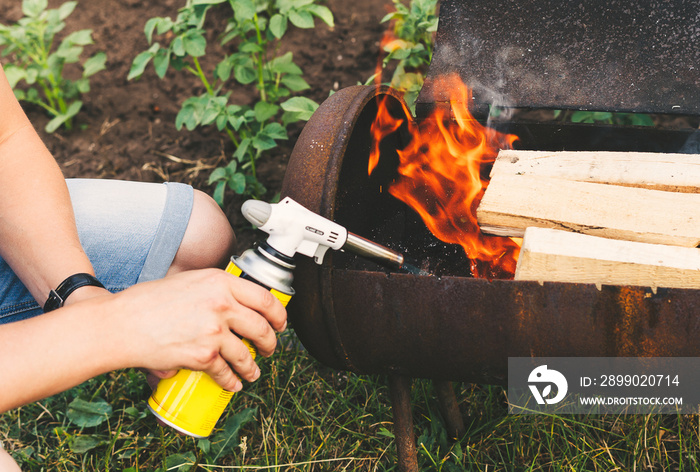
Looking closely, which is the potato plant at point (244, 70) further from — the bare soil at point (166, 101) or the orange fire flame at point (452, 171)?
the orange fire flame at point (452, 171)

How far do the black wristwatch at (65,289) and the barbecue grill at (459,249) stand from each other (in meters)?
0.48

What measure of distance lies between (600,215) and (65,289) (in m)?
1.23

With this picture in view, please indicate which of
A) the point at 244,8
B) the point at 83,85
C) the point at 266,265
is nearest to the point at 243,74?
the point at 244,8

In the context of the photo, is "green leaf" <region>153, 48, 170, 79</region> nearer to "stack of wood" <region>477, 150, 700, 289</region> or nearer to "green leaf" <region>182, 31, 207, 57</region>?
"green leaf" <region>182, 31, 207, 57</region>

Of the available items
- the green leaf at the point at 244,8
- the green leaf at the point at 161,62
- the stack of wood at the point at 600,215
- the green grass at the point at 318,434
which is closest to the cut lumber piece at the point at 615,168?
the stack of wood at the point at 600,215

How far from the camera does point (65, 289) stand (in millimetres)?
1332

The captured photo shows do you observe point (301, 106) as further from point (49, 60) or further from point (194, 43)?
point (49, 60)

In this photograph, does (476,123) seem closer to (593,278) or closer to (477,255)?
(477,255)

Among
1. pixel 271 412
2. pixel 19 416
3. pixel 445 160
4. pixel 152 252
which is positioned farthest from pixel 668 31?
pixel 19 416

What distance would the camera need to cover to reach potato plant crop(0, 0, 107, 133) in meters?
2.78

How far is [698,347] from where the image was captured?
1.15 metres

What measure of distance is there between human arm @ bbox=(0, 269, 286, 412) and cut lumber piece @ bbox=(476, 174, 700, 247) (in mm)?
618

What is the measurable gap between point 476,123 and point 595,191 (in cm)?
49

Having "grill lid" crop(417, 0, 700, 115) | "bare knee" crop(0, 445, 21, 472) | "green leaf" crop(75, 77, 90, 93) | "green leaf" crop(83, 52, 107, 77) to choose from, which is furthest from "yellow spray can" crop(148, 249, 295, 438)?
"green leaf" crop(75, 77, 90, 93)
